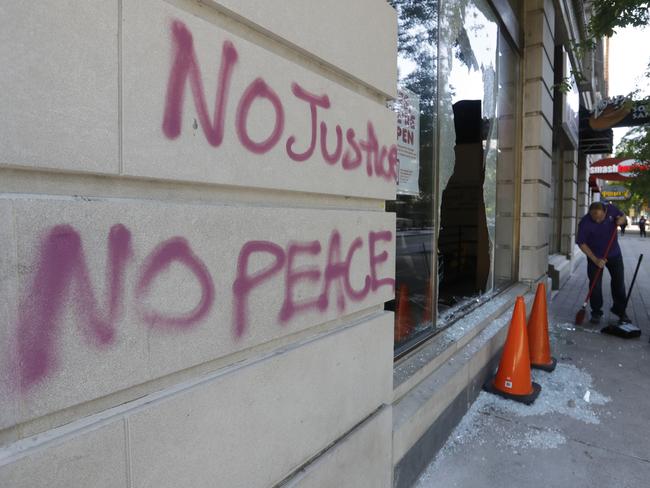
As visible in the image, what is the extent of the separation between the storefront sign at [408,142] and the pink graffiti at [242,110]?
143 cm

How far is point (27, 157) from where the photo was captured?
41.6 inches

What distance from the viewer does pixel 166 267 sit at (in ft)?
4.51

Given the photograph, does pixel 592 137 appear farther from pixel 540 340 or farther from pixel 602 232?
pixel 540 340

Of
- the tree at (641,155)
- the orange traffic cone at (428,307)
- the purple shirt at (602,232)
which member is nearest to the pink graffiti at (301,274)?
the orange traffic cone at (428,307)

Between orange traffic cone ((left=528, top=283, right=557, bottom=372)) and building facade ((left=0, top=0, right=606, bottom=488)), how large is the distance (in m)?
2.07

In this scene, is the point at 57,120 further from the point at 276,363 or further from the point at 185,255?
the point at 276,363

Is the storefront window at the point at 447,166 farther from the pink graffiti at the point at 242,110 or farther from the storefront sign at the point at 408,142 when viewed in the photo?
the pink graffiti at the point at 242,110

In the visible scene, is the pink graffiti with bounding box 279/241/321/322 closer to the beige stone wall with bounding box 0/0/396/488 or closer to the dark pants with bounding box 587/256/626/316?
the beige stone wall with bounding box 0/0/396/488

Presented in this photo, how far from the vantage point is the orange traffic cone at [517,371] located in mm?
3883

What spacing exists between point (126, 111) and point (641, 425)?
14.0 feet

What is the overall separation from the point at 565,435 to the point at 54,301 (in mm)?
3611

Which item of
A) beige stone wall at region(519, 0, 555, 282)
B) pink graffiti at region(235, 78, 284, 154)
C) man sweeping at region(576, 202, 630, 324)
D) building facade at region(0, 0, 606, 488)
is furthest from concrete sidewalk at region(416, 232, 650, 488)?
pink graffiti at region(235, 78, 284, 154)

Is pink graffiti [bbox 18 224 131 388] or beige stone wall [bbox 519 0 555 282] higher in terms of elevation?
beige stone wall [bbox 519 0 555 282]

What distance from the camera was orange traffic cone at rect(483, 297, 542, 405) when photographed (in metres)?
3.88
